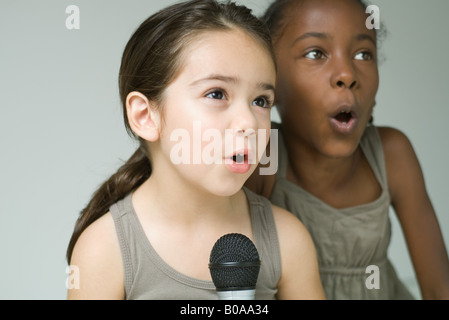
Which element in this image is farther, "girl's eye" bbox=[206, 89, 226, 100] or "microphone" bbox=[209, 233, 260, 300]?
"girl's eye" bbox=[206, 89, 226, 100]

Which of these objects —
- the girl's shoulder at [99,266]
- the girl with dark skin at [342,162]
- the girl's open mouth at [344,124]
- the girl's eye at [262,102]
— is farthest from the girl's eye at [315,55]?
the girl's shoulder at [99,266]

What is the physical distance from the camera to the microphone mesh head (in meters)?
0.79

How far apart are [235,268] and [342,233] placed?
52 cm

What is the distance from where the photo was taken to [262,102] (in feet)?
3.20

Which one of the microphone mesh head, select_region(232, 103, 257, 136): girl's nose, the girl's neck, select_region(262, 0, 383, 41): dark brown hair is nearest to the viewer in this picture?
the microphone mesh head

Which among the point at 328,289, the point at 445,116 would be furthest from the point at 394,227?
the point at 328,289

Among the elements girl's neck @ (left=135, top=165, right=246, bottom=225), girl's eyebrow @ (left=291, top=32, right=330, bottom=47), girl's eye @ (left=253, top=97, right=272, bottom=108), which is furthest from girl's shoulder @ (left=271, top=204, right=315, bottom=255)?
girl's eyebrow @ (left=291, top=32, right=330, bottom=47)

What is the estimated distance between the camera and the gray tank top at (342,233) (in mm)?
1262

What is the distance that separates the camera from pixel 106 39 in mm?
1406

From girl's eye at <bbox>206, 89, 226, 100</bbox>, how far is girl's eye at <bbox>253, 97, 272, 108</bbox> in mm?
61

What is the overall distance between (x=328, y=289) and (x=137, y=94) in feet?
1.78

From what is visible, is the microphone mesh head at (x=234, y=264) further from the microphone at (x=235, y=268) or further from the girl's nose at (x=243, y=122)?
the girl's nose at (x=243, y=122)

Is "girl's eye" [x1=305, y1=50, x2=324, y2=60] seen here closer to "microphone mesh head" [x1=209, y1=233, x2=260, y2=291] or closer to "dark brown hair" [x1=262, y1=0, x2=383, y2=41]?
"dark brown hair" [x1=262, y1=0, x2=383, y2=41]

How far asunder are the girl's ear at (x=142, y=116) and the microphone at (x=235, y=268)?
0.79 feet
